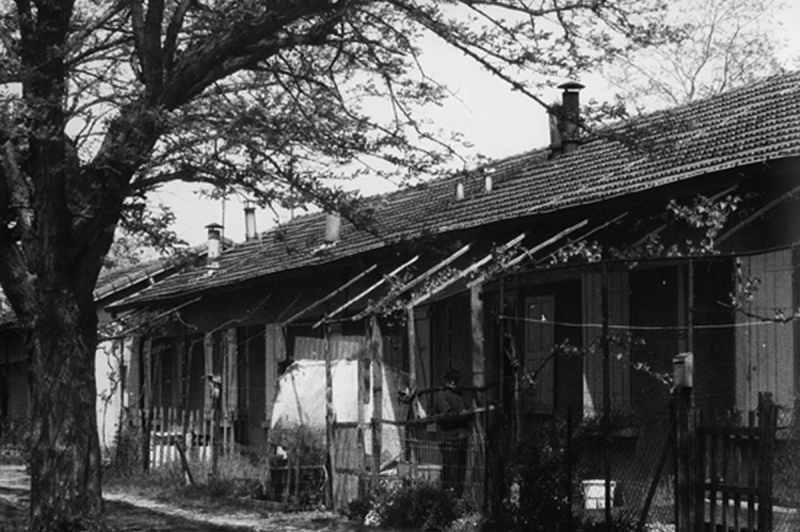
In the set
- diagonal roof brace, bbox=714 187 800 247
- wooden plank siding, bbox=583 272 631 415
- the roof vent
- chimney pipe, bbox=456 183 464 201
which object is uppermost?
chimney pipe, bbox=456 183 464 201

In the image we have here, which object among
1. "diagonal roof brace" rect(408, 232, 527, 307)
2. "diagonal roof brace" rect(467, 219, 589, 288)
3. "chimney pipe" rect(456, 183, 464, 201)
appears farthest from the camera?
"chimney pipe" rect(456, 183, 464, 201)

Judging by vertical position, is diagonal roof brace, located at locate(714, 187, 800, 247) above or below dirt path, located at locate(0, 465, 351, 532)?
above

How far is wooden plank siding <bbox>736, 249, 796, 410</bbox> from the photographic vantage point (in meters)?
13.8

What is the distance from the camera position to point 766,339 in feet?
45.9

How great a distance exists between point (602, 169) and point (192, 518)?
288 inches

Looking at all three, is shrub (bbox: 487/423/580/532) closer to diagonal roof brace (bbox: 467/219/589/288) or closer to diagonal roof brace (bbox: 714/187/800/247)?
diagonal roof brace (bbox: 467/219/589/288)

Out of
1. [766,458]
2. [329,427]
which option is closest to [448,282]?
[329,427]

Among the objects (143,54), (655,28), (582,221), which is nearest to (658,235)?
(582,221)

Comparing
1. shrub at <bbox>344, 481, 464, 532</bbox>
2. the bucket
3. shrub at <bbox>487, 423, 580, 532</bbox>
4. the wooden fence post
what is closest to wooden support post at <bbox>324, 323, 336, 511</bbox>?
shrub at <bbox>344, 481, 464, 532</bbox>

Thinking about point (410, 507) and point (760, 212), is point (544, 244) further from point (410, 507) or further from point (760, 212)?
point (410, 507)

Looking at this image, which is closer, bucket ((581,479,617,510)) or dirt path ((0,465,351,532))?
bucket ((581,479,617,510))

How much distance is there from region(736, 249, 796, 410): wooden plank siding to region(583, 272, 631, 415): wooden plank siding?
171 cm

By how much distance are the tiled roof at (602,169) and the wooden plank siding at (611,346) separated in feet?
3.69

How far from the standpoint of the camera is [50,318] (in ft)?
43.7
